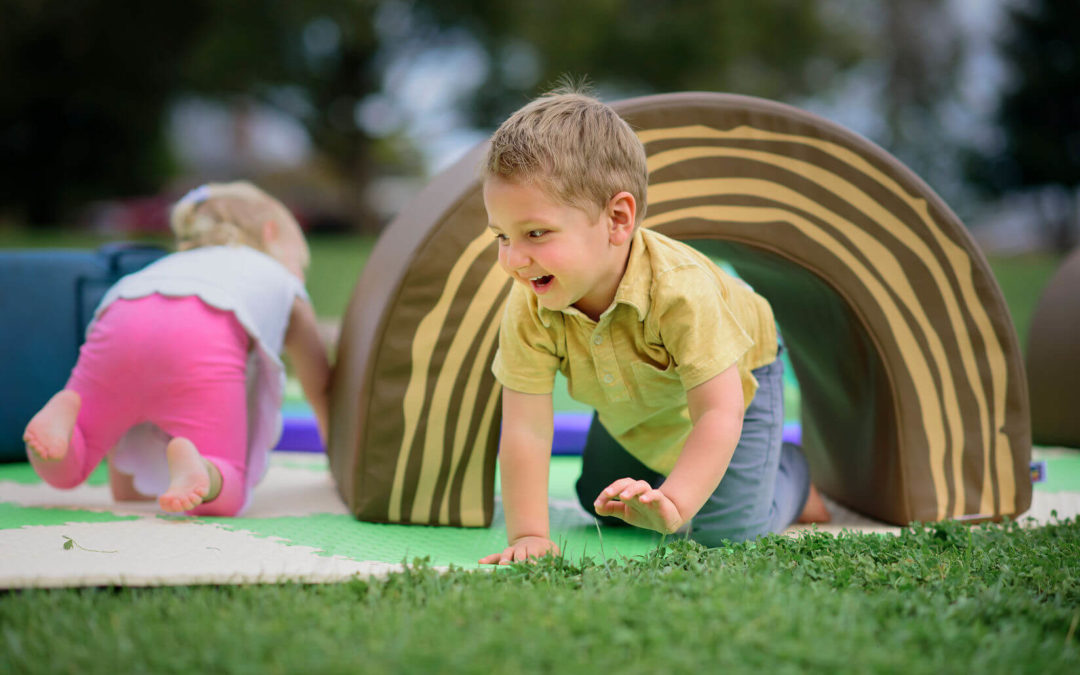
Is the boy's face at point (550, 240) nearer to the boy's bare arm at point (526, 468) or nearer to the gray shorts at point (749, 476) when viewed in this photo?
the boy's bare arm at point (526, 468)

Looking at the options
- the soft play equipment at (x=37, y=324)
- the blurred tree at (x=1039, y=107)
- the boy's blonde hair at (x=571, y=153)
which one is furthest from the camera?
the blurred tree at (x=1039, y=107)

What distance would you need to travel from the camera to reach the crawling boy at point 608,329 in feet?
6.15

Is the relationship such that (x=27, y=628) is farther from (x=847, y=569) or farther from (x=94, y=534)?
(x=847, y=569)

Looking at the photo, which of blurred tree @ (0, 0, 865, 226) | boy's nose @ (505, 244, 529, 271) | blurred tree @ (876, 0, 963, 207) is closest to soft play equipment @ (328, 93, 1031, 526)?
boy's nose @ (505, 244, 529, 271)

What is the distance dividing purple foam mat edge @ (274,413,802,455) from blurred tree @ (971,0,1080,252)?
1889 centimetres

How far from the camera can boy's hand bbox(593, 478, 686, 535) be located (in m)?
1.73

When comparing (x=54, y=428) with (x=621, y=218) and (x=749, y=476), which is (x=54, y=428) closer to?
(x=621, y=218)

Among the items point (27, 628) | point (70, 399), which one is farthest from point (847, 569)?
point (70, 399)

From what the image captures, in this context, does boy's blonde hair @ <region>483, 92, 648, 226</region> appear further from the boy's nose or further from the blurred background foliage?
the blurred background foliage

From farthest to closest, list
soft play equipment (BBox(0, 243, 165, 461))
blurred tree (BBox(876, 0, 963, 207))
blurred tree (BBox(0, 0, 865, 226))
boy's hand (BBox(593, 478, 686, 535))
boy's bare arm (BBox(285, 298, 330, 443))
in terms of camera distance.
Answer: blurred tree (BBox(876, 0, 963, 207)) → blurred tree (BBox(0, 0, 865, 226)) → soft play equipment (BBox(0, 243, 165, 461)) → boy's bare arm (BBox(285, 298, 330, 443)) → boy's hand (BBox(593, 478, 686, 535))

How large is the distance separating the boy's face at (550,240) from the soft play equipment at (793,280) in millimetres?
537

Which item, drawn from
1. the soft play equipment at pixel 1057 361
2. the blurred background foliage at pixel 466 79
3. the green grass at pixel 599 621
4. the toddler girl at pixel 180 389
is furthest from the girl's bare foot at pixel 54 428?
the blurred background foliage at pixel 466 79

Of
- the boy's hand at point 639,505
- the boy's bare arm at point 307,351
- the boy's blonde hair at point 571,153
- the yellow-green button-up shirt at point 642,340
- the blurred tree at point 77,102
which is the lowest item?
the boy's hand at point 639,505

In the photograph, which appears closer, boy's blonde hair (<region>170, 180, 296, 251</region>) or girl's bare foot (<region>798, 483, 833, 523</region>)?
girl's bare foot (<region>798, 483, 833, 523</region>)
